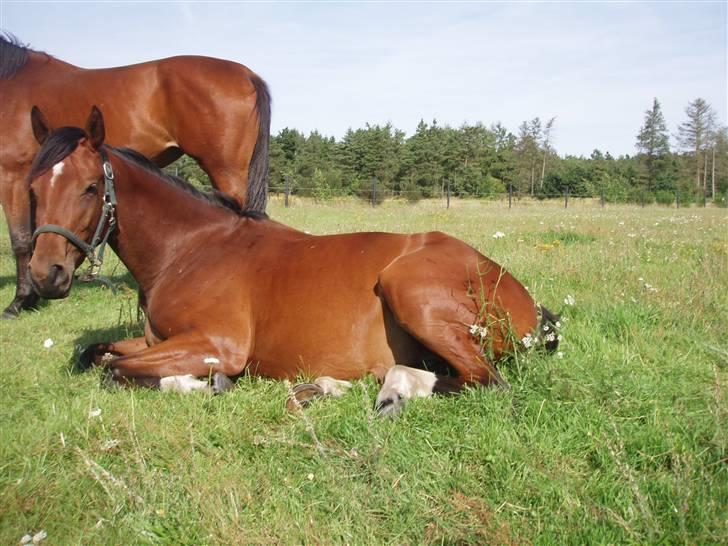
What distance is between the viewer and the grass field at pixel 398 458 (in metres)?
2.07

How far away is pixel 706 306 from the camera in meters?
4.56

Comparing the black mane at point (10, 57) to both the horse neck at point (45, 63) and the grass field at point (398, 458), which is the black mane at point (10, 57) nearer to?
the horse neck at point (45, 63)

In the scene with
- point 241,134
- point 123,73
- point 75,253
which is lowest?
point 75,253

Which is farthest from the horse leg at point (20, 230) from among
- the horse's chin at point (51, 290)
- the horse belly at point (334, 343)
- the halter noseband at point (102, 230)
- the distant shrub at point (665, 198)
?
the distant shrub at point (665, 198)

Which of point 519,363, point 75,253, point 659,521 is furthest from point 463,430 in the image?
point 75,253

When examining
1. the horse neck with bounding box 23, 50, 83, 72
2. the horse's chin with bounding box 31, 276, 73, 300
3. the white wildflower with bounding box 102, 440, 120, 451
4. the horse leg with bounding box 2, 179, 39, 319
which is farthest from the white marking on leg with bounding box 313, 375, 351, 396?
the horse neck with bounding box 23, 50, 83, 72

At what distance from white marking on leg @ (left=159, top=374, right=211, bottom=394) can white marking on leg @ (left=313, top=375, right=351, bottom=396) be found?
2.37ft

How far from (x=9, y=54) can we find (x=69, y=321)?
11.4 feet

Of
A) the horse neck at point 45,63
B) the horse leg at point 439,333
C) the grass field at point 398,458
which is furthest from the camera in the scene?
the horse neck at point 45,63

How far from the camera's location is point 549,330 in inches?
145

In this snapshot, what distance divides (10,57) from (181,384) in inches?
216

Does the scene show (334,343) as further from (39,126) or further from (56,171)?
(39,126)

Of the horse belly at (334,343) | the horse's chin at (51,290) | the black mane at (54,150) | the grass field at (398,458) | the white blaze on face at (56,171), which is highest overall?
the black mane at (54,150)

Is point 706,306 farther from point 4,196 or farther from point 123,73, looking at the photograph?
point 4,196
